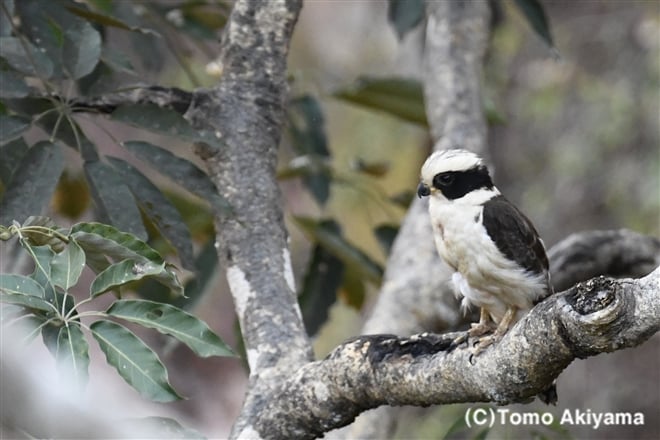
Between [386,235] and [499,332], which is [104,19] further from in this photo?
[386,235]

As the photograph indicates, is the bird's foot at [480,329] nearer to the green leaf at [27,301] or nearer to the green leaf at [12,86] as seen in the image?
the green leaf at [27,301]

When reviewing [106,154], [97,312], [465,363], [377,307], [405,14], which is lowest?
[465,363]

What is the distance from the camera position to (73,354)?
1626mm

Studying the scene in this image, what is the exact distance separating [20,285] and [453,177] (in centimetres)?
112

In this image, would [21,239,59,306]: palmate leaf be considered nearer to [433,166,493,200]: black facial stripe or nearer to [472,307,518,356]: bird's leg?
[472,307,518,356]: bird's leg

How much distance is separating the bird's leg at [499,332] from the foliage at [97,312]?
502 millimetres

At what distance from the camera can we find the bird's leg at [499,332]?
1.96 m

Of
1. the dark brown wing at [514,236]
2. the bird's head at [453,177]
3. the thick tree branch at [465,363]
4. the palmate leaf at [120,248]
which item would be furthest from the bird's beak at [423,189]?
the palmate leaf at [120,248]

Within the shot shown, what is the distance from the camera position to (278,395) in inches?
87.0

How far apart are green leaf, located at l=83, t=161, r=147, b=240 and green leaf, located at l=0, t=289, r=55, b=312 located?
2.02 feet

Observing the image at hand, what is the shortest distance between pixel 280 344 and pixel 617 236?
1468 mm

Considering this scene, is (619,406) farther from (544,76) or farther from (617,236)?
(617,236)

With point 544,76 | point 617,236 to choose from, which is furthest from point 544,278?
point 544,76

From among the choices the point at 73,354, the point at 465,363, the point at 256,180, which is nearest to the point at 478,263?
the point at 465,363
